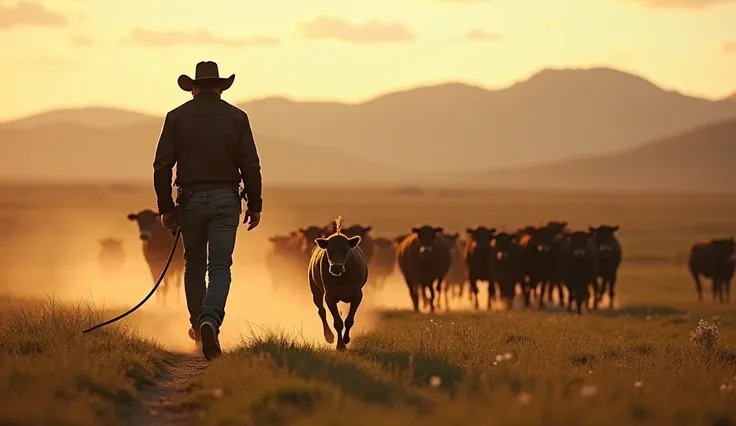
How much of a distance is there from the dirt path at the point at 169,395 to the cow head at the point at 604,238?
21982 millimetres

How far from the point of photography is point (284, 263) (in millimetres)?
36375

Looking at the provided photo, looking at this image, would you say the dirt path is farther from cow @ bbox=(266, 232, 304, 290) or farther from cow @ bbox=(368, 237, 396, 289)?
cow @ bbox=(368, 237, 396, 289)

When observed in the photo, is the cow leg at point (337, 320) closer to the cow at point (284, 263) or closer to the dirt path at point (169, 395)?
the dirt path at point (169, 395)

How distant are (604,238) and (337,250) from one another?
2013 cm

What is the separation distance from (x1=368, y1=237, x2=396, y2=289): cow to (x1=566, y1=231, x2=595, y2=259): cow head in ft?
30.6

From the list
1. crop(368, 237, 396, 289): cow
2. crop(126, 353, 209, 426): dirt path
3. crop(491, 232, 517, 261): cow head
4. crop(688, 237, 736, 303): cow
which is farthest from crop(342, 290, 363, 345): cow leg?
crop(688, 237, 736, 303): cow

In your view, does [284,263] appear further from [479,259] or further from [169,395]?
[169,395]

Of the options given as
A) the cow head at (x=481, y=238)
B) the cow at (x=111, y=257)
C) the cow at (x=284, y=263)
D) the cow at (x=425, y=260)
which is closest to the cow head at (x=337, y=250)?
the cow at (x=425, y=260)

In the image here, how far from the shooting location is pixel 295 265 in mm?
35406

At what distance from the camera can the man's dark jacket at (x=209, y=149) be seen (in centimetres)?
1210

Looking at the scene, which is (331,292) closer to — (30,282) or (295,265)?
(295,265)

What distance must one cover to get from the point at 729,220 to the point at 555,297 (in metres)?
69.2

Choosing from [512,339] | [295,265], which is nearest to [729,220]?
[295,265]

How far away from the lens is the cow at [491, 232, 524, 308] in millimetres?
31359
